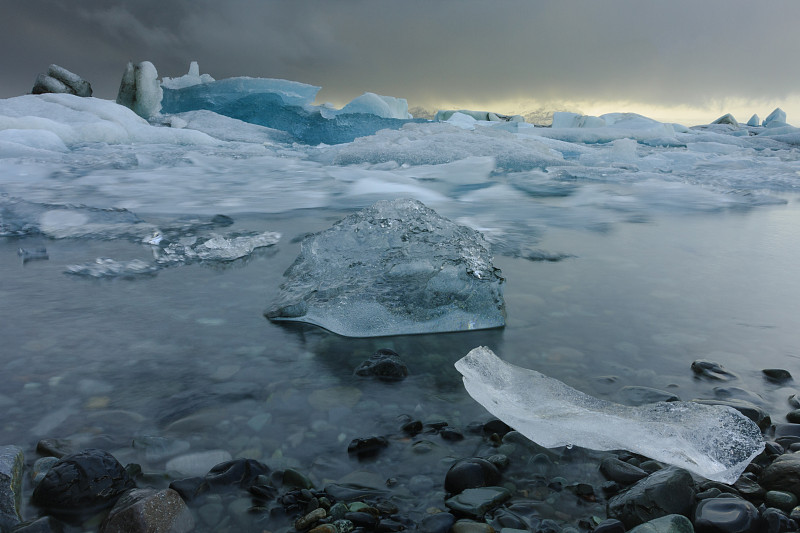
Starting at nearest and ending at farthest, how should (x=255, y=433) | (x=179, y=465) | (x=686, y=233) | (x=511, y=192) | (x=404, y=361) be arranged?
(x=179, y=465) < (x=255, y=433) < (x=404, y=361) < (x=686, y=233) < (x=511, y=192)

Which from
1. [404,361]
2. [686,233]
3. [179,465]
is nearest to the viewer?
[179,465]

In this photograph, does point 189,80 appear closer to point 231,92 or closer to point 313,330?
point 231,92

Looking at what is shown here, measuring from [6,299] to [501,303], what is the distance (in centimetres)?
208

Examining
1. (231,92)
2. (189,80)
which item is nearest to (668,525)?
(231,92)

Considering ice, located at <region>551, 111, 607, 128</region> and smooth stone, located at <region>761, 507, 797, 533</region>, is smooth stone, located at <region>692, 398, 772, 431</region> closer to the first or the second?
smooth stone, located at <region>761, 507, 797, 533</region>

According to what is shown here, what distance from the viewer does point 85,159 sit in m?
8.50

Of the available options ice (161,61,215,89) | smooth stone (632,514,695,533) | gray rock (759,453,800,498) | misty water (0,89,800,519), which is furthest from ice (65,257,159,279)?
ice (161,61,215,89)

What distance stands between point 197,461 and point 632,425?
3.19 feet

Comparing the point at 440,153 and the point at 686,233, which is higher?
the point at 440,153

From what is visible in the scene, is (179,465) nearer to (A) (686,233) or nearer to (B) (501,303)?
(B) (501,303)

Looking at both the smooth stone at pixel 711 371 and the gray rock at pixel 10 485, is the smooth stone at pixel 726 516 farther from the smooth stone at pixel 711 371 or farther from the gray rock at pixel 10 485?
the gray rock at pixel 10 485

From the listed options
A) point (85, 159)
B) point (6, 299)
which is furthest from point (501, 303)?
point (85, 159)

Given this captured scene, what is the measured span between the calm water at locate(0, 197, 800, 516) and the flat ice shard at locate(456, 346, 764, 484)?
115 mm

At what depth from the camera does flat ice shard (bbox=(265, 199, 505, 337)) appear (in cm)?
194
